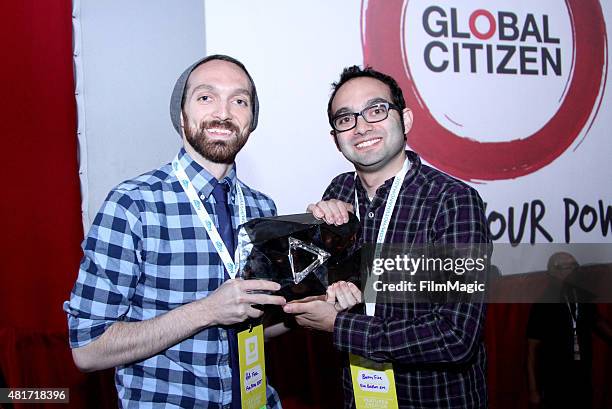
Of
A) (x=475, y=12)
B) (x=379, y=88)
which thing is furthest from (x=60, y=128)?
(x=475, y=12)

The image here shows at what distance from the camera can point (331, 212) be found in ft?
4.86

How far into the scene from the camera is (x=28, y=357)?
90.2 inches

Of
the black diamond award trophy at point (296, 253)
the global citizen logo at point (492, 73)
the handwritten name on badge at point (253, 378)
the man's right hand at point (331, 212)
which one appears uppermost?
the global citizen logo at point (492, 73)

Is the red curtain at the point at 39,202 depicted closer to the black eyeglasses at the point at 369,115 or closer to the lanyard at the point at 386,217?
the black eyeglasses at the point at 369,115

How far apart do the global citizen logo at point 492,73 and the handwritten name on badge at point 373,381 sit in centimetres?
171

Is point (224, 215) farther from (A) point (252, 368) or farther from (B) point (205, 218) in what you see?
(A) point (252, 368)

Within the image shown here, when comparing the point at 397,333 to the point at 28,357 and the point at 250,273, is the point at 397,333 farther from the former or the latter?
the point at 28,357

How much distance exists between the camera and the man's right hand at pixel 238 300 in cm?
123

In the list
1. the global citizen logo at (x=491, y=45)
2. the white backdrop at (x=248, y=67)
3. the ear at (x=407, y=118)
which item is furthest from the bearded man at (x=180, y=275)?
the global citizen logo at (x=491, y=45)

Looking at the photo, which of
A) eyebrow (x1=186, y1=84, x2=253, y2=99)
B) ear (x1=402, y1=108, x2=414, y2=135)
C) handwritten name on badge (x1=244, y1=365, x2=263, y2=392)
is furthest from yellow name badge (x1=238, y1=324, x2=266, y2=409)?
ear (x1=402, y1=108, x2=414, y2=135)

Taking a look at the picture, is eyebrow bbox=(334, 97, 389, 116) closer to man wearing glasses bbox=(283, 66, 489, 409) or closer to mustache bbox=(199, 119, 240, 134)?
man wearing glasses bbox=(283, 66, 489, 409)

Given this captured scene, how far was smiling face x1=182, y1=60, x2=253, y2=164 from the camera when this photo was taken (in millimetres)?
1500

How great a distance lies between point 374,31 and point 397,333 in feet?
6.37

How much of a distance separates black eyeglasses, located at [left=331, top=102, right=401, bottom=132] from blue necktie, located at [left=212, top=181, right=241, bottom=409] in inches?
18.4
